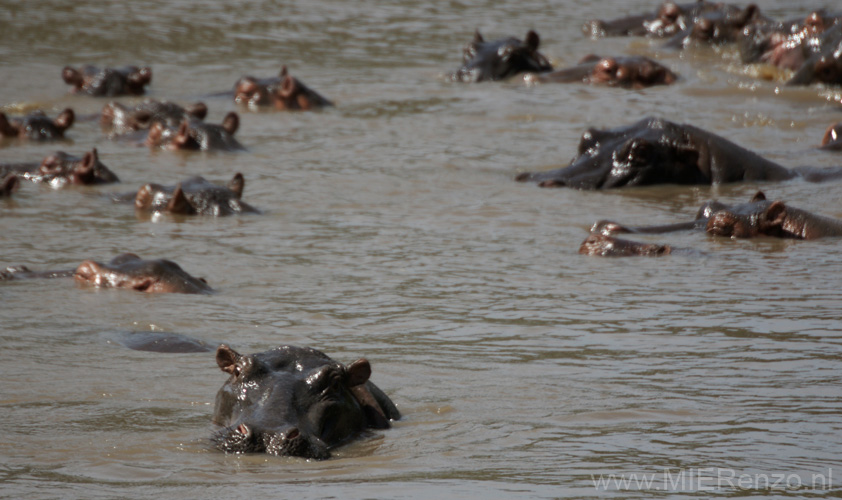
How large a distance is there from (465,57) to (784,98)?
3860 mm

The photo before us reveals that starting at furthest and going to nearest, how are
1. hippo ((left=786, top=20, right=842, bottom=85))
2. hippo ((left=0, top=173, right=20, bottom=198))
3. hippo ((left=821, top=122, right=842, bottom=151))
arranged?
hippo ((left=786, top=20, right=842, bottom=85)), hippo ((left=821, top=122, right=842, bottom=151)), hippo ((left=0, top=173, right=20, bottom=198))

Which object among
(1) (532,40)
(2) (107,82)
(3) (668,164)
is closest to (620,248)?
(3) (668,164)

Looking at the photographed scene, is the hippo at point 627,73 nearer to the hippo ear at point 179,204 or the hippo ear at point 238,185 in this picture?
the hippo ear at point 238,185

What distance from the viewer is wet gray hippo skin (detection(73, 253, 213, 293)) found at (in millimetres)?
6363

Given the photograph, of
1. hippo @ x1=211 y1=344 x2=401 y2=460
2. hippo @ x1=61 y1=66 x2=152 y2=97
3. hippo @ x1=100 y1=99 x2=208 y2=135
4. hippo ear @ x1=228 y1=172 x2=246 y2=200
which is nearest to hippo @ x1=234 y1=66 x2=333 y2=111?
hippo @ x1=61 y1=66 x2=152 y2=97

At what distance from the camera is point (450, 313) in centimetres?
594

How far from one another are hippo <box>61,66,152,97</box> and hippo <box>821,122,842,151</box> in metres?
7.05

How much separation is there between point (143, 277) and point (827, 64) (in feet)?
27.9

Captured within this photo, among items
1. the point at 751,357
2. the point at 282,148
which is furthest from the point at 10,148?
the point at 751,357

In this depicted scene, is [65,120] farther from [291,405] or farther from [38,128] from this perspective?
[291,405]

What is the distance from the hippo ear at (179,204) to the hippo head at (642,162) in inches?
100

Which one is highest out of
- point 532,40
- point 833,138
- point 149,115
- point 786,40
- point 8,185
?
point 786,40

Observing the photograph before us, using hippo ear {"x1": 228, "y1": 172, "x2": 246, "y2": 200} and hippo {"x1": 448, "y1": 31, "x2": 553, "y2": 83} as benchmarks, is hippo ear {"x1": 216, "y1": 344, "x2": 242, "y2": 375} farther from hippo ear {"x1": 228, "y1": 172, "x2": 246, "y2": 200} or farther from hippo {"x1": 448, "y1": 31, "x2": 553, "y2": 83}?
hippo {"x1": 448, "y1": 31, "x2": 553, "y2": 83}

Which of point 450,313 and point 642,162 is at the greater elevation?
point 642,162
